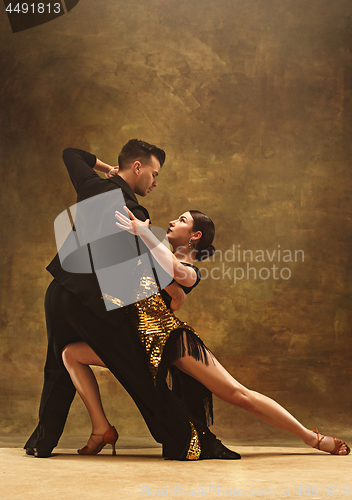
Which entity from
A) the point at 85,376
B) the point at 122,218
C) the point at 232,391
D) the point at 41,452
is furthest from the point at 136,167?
the point at 41,452

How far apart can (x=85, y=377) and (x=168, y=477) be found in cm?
72

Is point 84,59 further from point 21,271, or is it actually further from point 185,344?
point 185,344

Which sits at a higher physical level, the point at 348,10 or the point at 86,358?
the point at 348,10

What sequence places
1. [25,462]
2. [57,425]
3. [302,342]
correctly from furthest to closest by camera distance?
[302,342], [57,425], [25,462]

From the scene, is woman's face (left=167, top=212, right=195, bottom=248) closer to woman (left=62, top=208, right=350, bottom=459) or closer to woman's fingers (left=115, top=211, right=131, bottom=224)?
woman (left=62, top=208, right=350, bottom=459)

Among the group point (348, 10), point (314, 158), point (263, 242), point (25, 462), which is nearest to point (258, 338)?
Answer: point (263, 242)

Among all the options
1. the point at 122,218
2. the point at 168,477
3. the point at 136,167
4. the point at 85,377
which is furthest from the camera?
the point at 136,167

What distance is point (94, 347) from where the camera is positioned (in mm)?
2377

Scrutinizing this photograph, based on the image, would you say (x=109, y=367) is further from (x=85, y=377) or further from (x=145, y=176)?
(x=145, y=176)

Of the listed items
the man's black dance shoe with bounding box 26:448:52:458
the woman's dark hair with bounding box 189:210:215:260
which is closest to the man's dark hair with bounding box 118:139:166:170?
the woman's dark hair with bounding box 189:210:215:260

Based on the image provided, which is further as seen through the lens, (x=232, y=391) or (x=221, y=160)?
(x=221, y=160)

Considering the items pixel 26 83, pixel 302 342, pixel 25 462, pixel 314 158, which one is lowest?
pixel 25 462

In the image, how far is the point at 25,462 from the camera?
226cm

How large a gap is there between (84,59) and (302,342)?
10.3 ft
